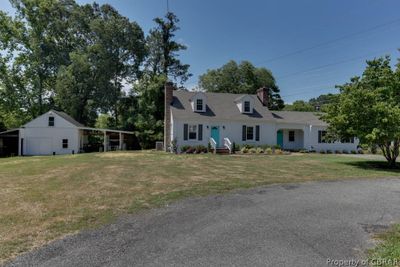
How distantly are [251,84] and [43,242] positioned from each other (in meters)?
43.0

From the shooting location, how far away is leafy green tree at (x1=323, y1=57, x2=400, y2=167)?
14508 mm

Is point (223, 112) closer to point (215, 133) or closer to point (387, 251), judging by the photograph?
point (215, 133)

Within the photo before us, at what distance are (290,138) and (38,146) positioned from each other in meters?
26.2

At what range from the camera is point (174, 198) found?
7.70m

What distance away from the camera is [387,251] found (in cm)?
422

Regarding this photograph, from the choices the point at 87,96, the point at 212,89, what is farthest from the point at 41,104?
the point at 212,89

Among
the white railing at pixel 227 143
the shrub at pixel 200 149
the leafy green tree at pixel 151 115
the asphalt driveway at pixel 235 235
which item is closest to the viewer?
the asphalt driveway at pixel 235 235

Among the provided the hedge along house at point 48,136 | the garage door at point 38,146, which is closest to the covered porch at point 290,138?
the hedge along house at point 48,136

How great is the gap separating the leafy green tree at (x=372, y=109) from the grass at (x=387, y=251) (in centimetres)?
1068

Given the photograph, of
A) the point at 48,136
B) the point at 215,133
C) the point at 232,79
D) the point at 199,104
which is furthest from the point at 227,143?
the point at 232,79

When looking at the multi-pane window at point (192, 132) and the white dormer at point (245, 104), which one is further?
the white dormer at point (245, 104)

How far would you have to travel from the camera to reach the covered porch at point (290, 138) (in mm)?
28688

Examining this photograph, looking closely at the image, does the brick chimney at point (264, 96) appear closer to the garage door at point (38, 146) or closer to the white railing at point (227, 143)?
the white railing at point (227, 143)

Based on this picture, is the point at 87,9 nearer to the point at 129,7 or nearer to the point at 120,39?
the point at 120,39
